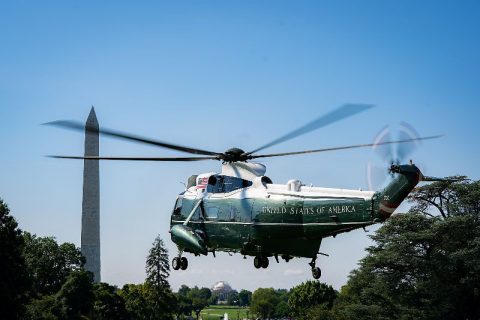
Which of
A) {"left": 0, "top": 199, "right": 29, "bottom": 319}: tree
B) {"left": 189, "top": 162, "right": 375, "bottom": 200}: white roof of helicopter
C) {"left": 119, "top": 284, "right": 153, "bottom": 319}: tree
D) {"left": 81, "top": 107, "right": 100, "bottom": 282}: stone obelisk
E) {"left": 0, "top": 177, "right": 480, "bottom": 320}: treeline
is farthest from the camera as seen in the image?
{"left": 81, "top": 107, "right": 100, "bottom": 282}: stone obelisk

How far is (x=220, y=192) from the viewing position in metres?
38.5

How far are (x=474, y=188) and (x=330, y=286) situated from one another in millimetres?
98823

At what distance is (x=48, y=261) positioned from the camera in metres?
108

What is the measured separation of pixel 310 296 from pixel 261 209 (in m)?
135

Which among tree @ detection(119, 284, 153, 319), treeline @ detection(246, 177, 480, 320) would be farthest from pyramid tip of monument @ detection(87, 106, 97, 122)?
treeline @ detection(246, 177, 480, 320)

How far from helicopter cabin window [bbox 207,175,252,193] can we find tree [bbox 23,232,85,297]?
72079 millimetres

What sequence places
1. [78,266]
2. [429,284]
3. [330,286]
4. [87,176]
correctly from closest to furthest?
[429,284]
[78,266]
[87,176]
[330,286]

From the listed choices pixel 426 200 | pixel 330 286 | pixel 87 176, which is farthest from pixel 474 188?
pixel 330 286

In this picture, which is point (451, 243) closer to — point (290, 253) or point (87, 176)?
point (290, 253)

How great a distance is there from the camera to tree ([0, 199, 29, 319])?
60.9 metres

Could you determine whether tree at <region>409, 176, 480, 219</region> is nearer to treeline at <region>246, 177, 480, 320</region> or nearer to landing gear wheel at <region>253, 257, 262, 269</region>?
treeline at <region>246, 177, 480, 320</region>

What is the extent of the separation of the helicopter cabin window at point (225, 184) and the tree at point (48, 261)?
72.1m

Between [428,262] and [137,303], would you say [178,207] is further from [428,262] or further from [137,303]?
[137,303]

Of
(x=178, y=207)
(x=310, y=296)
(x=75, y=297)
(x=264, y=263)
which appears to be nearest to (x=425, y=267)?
(x=178, y=207)
